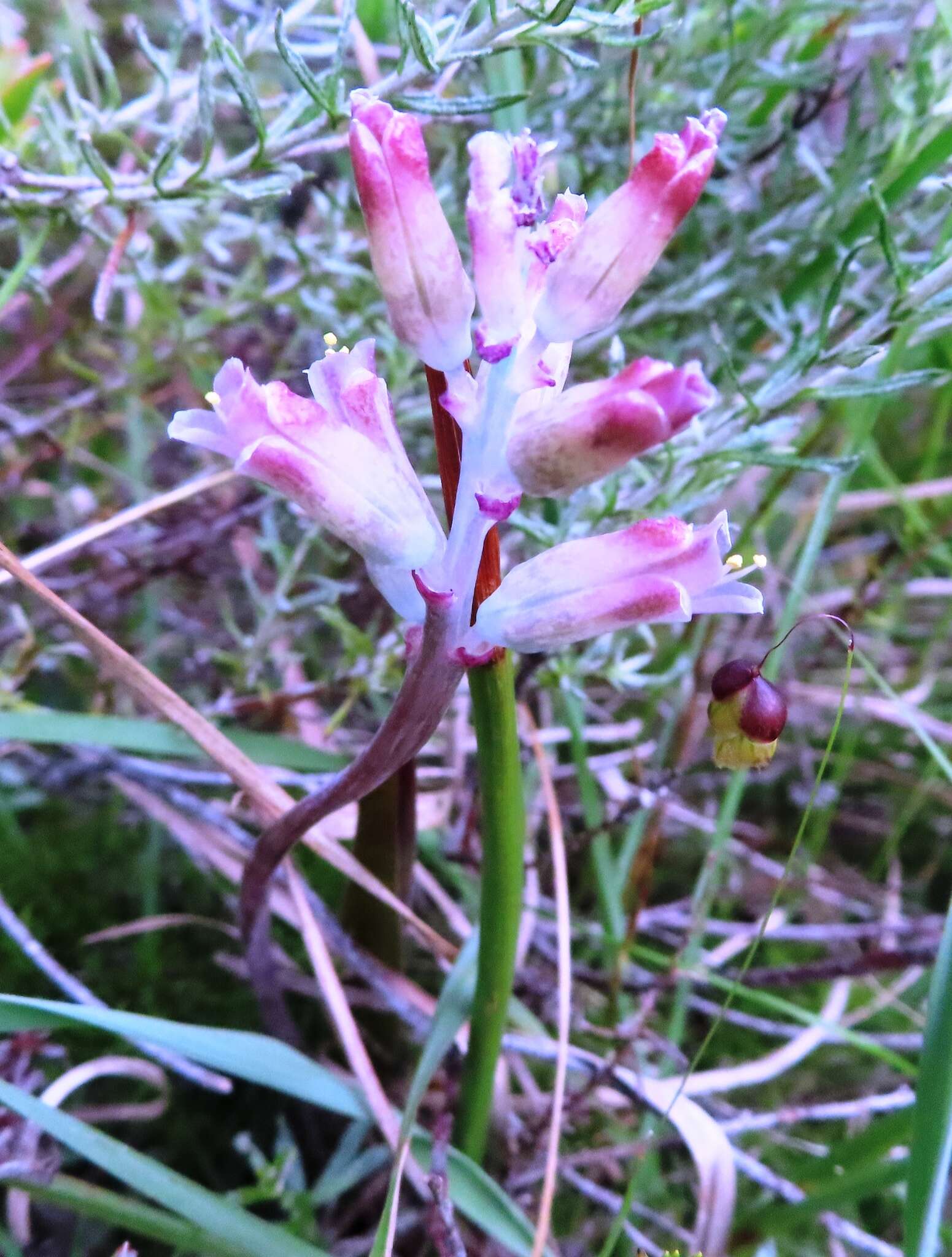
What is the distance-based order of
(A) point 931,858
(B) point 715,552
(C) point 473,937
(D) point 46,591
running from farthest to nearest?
(A) point 931,858
(C) point 473,937
(D) point 46,591
(B) point 715,552

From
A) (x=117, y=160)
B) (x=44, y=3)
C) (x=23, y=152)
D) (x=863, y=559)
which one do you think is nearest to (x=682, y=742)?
(x=863, y=559)

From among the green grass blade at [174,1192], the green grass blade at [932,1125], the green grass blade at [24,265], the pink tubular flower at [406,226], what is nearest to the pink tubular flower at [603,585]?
the pink tubular flower at [406,226]

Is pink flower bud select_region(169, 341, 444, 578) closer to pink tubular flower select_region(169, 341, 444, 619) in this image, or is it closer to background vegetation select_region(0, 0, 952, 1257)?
pink tubular flower select_region(169, 341, 444, 619)

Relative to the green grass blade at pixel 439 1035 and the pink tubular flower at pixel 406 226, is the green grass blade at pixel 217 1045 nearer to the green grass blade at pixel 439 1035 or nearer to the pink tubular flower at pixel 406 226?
the green grass blade at pixel 439 1035

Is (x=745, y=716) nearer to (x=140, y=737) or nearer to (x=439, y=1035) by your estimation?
(x=439, y=1035)

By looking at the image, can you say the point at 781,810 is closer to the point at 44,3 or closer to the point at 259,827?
the point at 259,827

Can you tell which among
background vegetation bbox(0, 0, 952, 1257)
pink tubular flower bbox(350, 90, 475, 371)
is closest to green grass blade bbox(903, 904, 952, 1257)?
background vegetation bbox(0, 0, 952, 1257)

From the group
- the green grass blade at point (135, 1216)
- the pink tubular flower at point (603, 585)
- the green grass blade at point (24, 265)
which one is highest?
the green grass blade at point (24, 265)

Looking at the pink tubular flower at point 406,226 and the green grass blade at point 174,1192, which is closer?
the pink tubular flower at point 406,226
